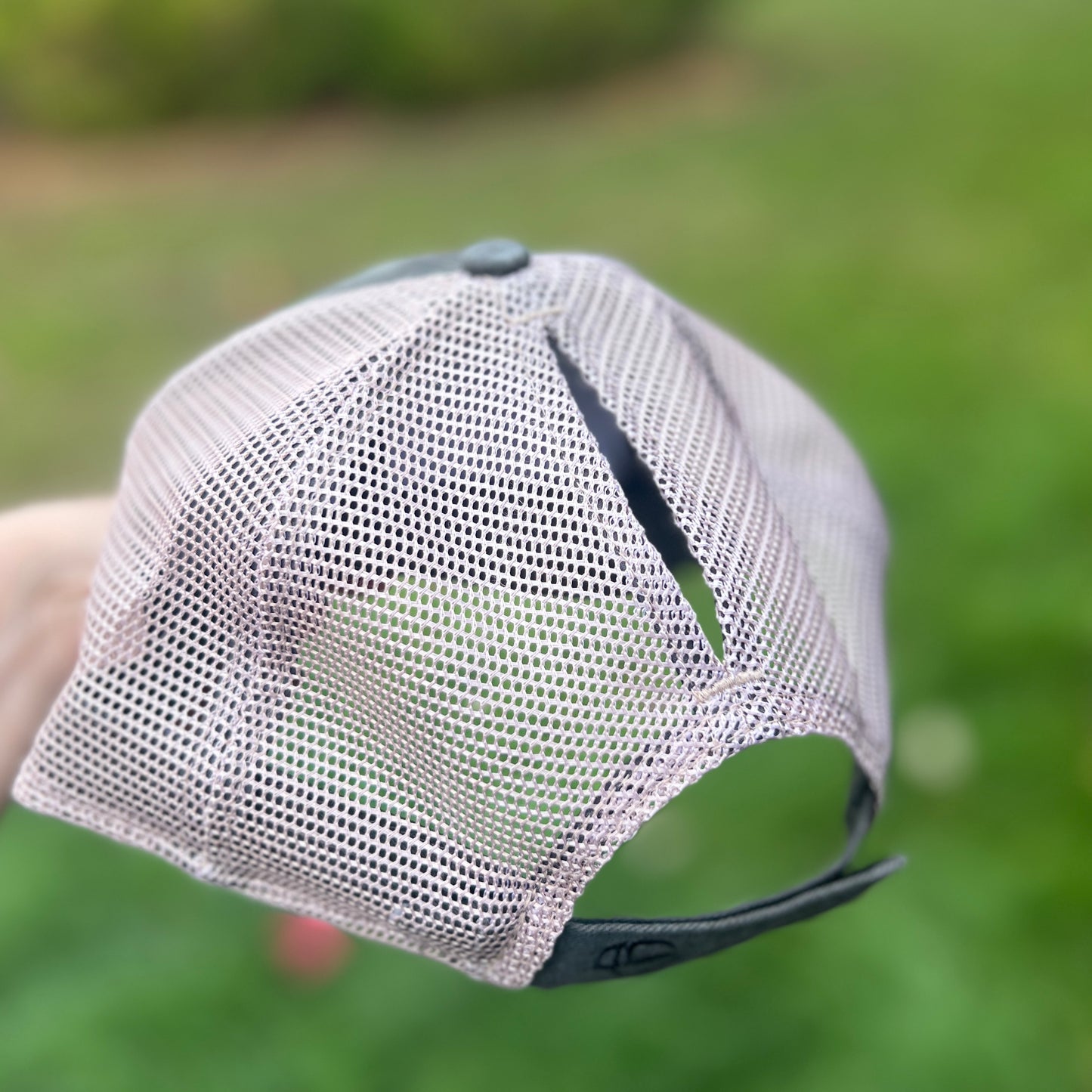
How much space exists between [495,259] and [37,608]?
427 millimetres

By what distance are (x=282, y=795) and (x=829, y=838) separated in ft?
3.57

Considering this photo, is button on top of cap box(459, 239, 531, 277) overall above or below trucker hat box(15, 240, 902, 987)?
above

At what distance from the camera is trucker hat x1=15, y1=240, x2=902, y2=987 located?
608 mm

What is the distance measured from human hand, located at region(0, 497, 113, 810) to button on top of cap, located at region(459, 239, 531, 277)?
0.38m

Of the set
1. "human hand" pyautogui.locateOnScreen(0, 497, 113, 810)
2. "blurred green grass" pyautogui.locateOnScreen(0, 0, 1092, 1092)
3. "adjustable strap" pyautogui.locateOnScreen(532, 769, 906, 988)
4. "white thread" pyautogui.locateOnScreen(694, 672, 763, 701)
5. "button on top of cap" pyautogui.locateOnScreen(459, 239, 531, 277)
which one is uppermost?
"button on top of cap" pyautogui.locateOnScreen(459, 239, 531, 277)

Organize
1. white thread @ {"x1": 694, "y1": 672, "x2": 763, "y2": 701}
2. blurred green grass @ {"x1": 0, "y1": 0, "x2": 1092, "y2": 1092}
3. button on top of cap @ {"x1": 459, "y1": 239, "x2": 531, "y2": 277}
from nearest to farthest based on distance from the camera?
white thread @ {"x1": 694, "y1": 672, "x2": 763, "y2": 701}, button on top of cap @ {"x1": 459, "y1": 239, "x2": 531, "y2": 277}, blurred green grass @ {"x1": 0, "y1": 0, "x2": 1092, "y2": 1092}

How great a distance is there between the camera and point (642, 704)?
602mm

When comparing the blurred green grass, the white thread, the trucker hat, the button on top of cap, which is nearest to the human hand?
the trucker hat

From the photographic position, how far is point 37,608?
2.75 ft

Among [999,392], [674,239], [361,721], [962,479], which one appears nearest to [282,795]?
[361,721]

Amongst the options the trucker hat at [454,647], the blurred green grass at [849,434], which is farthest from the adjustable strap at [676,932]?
the blurred green grass at [849,434]

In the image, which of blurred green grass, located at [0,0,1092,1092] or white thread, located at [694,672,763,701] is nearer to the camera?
white thread, located at [694,672,763,701]

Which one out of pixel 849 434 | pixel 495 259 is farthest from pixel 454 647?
pixel 849 434

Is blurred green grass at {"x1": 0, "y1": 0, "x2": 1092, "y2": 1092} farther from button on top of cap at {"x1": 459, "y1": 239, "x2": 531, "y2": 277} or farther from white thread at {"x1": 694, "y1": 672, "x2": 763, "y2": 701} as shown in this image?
button on top of cap at {"x1": 459, "y1": 239, "x2": 531, "y2": 277}
